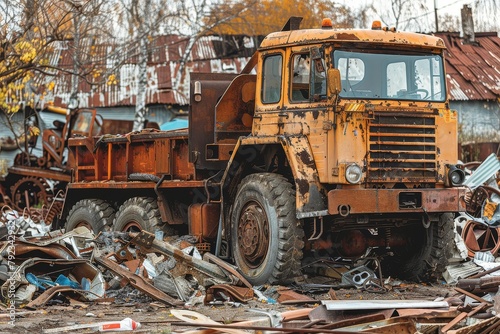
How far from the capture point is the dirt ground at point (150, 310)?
826cm

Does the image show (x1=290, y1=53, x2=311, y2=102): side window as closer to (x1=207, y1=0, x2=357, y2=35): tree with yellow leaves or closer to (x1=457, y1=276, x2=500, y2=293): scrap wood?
(x1=457, y1=276, x2=500, y2=293): scrap wood

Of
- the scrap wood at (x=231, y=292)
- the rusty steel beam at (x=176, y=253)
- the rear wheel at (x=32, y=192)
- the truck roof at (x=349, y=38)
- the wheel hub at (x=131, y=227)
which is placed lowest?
the scrap wood at (x=231, y=292)

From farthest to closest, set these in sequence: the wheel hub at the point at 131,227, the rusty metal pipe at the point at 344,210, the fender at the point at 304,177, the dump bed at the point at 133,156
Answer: the wheel hub at the point at 131,227 < the dump bed at the point at 133,156 < the fender at the point at 304,177 < the rusty metal pipe at the point at 344,210

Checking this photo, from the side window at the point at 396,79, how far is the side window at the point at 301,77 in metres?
1.01

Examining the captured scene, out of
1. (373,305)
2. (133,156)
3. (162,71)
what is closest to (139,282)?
(373,305)

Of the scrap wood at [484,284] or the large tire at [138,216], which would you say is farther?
the large tire at [138,216]

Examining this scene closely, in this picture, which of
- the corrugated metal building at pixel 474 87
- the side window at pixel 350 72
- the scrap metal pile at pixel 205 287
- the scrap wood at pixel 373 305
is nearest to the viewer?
the scrap metal pile at pixel 205 287

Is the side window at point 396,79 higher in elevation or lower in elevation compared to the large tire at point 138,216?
higher

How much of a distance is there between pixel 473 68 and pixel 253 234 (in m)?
25.4

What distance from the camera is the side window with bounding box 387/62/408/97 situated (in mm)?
11094

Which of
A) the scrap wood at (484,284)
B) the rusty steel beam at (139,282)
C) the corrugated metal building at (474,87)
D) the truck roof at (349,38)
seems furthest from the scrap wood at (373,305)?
the corrugated metal building at (474,87)

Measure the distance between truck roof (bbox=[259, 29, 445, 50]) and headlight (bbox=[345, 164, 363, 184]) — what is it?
1570 millimetres

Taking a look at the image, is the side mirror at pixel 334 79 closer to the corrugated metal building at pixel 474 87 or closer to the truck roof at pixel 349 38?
the truck roof at pixel 349 38

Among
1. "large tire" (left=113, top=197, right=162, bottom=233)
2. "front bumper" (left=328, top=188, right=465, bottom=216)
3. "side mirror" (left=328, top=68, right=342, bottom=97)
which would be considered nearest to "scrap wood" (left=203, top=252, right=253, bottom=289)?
"front bumper" (left=328, top=188, right=465, bottom=216)
